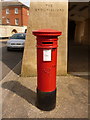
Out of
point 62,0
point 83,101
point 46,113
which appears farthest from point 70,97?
point 62,0

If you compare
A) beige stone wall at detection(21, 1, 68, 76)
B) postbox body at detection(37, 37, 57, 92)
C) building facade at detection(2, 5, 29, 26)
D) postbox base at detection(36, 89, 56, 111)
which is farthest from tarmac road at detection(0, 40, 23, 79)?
building facade at detection(2, 5, 29, 26)

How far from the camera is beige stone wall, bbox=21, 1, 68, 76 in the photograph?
414 cm

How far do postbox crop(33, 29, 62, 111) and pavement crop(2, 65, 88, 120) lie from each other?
23cm

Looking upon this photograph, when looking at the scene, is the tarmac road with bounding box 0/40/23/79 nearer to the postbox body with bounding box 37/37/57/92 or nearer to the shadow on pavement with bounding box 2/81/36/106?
the shadow on pavement with bounding box 2/81/36/106

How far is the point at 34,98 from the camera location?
10.7 ft

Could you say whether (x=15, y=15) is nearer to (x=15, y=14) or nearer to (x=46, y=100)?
(x=15, y=14)

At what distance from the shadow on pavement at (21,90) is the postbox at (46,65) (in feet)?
1.52

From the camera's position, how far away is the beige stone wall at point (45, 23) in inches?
163

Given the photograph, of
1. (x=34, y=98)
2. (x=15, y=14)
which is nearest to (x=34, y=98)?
(x=34, y=98)

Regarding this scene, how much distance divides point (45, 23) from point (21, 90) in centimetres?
227

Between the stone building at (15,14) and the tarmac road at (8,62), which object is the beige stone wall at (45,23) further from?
the stone building at (15,14)

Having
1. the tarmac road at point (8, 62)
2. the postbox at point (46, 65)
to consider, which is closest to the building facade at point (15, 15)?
the tarmac road at point (8, 62)

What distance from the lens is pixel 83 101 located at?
10.3 ft

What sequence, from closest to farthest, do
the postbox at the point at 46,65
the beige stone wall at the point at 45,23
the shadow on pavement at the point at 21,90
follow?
the postbox at the point at 46,65 < the shadow on pavement at the point at 21,90 < the beige stone wall at the point at 45,23
